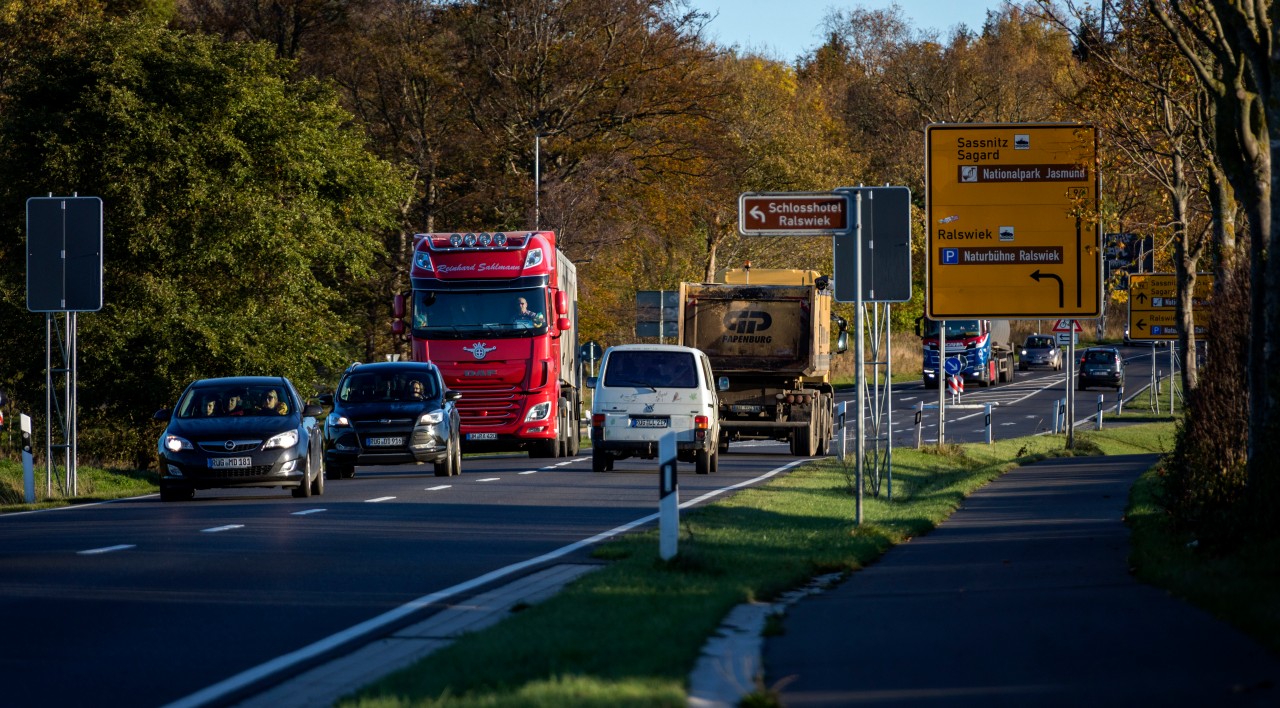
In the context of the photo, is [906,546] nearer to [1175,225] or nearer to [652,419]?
[652,419]

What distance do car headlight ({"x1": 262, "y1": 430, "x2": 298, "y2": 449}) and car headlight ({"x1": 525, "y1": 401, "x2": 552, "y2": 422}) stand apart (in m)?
11.1

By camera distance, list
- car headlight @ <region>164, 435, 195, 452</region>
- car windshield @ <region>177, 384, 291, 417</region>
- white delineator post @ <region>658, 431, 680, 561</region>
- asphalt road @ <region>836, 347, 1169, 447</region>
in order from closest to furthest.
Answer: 1. white delineator post @ <region>658, 431, 680, 561</region>
2. car headlight @ <region>164, 435, 195, 452</region>
3. car windshield @ <region>177, 384, 291, 417</region>
4. asphalt road @ <region>836, 347, 1169, 447</region>

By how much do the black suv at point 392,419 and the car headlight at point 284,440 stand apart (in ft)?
14.2

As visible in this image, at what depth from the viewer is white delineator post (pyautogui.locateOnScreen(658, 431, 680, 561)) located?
11969 mm

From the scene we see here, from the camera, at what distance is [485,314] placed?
105ft

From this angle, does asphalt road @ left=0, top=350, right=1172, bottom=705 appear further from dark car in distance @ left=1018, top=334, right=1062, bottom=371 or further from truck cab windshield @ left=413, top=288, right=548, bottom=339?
dark car in distance @ left=1018, top=334, right=1062, bottom=371

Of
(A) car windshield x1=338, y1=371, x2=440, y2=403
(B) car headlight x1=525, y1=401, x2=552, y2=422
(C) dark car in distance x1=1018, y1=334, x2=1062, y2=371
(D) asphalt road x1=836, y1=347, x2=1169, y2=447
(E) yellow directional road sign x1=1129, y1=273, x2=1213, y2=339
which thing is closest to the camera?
(A) car windshield x1=338, y1=371, x2=440, y2=403

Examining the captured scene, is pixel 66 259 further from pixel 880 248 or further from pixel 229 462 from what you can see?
pixel 880 248

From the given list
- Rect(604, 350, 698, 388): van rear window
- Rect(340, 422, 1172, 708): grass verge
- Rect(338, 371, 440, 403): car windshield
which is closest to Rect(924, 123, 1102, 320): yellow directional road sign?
Rect(604, 350, 698, 388): van rear window

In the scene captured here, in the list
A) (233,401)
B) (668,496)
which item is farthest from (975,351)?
(668,496)

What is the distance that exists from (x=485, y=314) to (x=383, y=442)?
5536mm

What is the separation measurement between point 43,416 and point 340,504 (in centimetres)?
2249

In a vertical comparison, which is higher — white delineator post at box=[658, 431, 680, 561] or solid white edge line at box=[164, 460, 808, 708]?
white delineator post at box=[658, 431, 680, 561]

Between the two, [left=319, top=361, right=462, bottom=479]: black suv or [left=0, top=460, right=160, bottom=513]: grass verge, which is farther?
[left=319, top=361, right=462, bottom=479]: black suv
